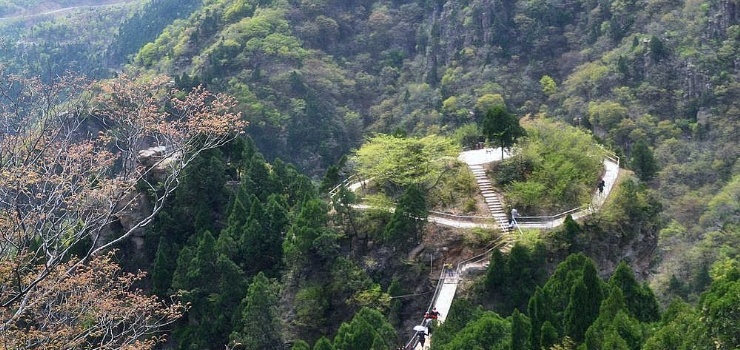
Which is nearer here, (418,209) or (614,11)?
(418,209)

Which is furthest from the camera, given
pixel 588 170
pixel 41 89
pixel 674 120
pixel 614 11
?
pixel 614 11

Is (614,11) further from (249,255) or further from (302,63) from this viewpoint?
(249,255)

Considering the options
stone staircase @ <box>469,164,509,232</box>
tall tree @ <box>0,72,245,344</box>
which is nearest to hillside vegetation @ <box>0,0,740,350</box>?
tall tree @ <box>0,72,245,344</box>

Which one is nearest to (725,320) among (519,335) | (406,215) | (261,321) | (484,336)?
(519,335)

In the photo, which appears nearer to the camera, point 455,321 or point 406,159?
point 455,321

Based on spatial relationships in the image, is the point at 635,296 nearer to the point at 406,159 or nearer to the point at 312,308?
the point at 406,159

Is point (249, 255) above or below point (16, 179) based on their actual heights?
below

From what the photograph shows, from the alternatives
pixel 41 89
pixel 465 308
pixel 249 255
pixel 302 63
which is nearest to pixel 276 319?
pixel 249 255
